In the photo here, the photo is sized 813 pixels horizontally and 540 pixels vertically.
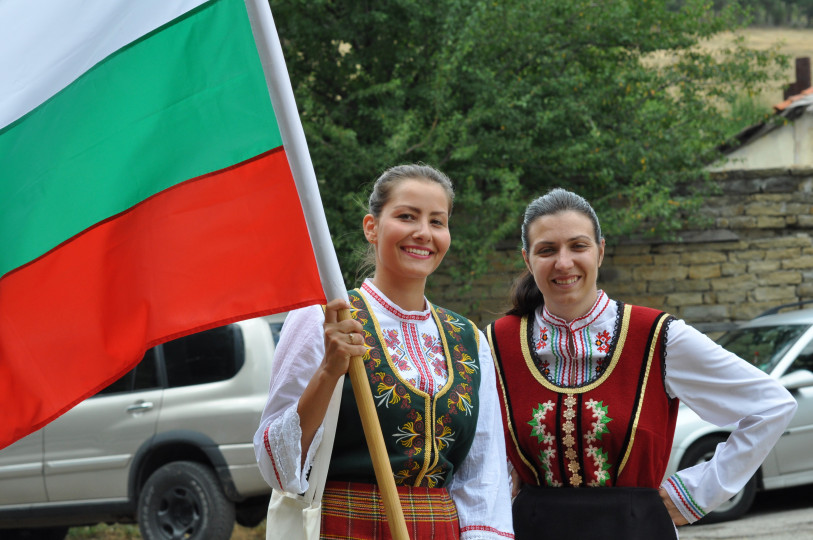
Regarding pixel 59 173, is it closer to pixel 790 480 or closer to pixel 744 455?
pixel 744 455

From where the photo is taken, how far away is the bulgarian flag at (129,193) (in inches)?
94.0

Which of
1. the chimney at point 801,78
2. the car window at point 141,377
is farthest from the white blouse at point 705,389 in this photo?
the chimney at point 801,78

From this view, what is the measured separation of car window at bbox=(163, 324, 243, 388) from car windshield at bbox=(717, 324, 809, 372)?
4.21 metres

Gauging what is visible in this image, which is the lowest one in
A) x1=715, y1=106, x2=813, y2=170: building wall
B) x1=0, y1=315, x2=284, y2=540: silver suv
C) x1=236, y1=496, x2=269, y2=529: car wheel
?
x1=236, y1=496, x2=269, y2=529: car wheel

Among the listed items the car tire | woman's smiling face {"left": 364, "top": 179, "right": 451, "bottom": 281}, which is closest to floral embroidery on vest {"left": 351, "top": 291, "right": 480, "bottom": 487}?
woman's smiling face {"left": 364, "top": 179, "right": 451, "bottom": 281}

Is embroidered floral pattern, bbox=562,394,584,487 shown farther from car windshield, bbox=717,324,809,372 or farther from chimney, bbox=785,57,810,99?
chimney, bbox=785,57,810,99

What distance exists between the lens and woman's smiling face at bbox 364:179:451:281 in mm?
2768

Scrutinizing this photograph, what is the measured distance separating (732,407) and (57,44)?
2.24 meters

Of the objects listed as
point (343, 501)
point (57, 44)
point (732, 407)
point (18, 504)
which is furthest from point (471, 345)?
point (18, 504)

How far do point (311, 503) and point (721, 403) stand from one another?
1.37 metres

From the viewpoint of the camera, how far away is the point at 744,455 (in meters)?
3.07

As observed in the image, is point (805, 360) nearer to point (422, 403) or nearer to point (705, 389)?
point (705, 389)

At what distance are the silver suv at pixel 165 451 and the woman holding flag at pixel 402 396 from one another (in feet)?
12.6

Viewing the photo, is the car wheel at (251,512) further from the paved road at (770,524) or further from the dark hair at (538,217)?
the dark hair at (538,217)
